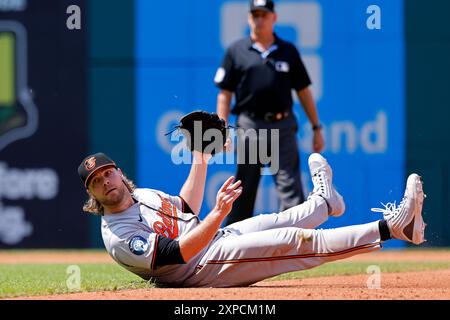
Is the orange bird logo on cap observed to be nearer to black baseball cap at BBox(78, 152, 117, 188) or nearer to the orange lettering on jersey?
black baseball cap at BBox(78, 152, 117, 188)

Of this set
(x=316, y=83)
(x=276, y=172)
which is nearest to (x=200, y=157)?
(x=276, y=172)

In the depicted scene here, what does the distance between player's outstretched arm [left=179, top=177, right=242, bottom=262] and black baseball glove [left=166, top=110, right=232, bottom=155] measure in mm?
975

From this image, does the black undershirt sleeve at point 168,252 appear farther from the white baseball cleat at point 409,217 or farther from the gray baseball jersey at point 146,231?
the white baseball cleat at point 409,217

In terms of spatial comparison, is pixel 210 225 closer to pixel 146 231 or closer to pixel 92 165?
pixel 146 231

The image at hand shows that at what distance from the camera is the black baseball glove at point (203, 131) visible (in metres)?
5.94

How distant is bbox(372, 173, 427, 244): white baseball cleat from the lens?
521cm

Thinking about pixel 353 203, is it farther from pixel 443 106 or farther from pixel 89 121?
pixel 89 121

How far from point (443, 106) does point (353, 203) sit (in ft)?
4.46

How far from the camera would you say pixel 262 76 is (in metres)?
7.76

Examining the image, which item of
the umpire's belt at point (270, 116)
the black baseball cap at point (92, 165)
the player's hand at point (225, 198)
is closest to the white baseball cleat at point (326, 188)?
the player's hand at point (225, 198)

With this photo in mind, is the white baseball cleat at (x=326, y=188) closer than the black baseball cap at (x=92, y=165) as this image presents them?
No

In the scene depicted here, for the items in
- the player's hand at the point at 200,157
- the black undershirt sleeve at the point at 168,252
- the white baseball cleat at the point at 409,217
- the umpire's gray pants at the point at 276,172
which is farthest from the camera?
the umpire's gray pants at the point at 276,172

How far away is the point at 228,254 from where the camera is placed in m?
5.37

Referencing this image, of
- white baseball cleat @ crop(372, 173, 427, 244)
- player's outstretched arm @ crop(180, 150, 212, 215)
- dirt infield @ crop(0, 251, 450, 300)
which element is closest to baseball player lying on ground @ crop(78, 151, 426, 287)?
white baseball cleat @ crop(372, 173, 427, 244)
